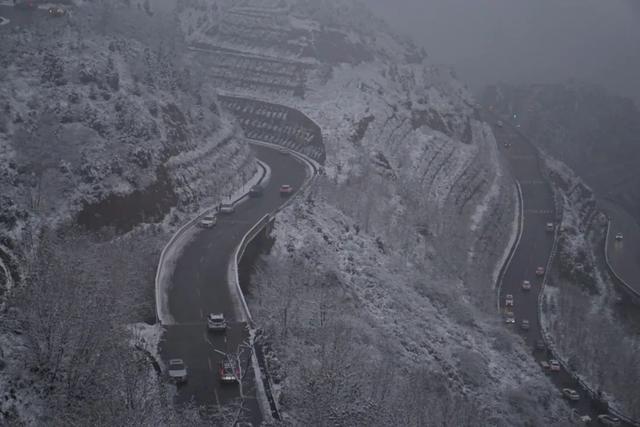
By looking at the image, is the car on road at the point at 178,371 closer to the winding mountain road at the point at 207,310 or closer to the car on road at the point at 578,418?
the winding mountain road at the point at 207,310

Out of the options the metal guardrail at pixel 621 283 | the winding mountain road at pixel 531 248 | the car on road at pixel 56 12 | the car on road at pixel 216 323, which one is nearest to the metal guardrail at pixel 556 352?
the winding mountain road at pixel 531 248

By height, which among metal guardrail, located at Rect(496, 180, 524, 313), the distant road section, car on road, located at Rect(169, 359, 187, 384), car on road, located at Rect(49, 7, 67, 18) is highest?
car on road, located at Rect(49, 7, 67, 18)

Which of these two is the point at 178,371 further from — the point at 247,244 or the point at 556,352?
the point at 556,352

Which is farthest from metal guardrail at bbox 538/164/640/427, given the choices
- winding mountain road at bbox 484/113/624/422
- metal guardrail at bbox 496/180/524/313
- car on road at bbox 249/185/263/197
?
car on road at bbox 249/185/263/197

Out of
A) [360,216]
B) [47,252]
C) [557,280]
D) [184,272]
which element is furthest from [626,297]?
[47,252]

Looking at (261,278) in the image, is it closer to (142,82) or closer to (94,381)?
(94,381)

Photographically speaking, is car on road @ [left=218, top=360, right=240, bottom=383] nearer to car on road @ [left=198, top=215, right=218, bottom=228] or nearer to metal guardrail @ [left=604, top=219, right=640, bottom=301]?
car on road @ [left=198, top=215, right=218, bottom=228]

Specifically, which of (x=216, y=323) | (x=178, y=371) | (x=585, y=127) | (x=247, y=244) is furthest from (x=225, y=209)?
(x=585, y=127)
